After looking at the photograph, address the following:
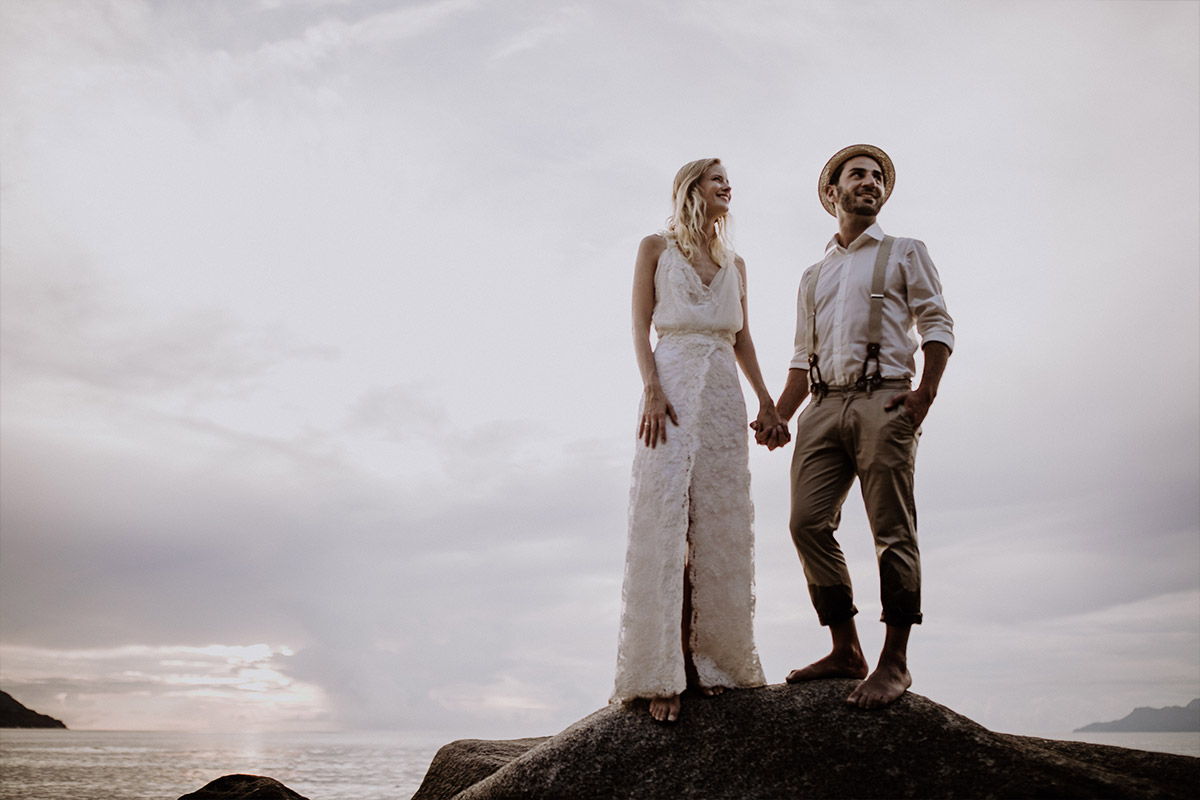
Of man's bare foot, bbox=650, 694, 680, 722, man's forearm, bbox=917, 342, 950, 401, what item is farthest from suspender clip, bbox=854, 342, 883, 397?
man's bare foot, bbox=650, 694, 680, 722

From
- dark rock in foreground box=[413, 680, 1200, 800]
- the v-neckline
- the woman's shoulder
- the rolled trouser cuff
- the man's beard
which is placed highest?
the man's beard

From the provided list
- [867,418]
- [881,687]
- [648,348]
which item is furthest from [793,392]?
[881,687]

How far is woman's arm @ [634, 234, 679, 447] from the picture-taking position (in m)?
4.82

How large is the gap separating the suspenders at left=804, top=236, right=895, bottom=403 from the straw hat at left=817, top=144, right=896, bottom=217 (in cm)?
56

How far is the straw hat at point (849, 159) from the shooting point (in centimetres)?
515

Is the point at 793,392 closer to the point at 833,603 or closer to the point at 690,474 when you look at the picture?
the point at 690,474

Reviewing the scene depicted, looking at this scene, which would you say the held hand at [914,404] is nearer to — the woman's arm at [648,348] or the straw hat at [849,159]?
the woman's arm at [648,348]

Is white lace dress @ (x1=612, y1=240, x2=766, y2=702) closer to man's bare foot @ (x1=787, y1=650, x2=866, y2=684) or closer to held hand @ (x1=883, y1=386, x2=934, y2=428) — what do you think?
man's bare foot @ (x1=787, y1=650, x2=866, y2=684)

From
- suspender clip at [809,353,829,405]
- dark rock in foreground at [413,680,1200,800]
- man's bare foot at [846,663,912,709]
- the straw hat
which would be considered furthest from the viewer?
the straw hat

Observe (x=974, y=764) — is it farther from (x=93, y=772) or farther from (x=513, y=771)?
(x=93, y=772)

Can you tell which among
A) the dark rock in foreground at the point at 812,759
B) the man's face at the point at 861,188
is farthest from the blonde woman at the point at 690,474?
the man's face at the point at 861,188

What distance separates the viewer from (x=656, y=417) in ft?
15.8

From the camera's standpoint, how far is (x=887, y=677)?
424 centimetres

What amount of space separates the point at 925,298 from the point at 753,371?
114cm
